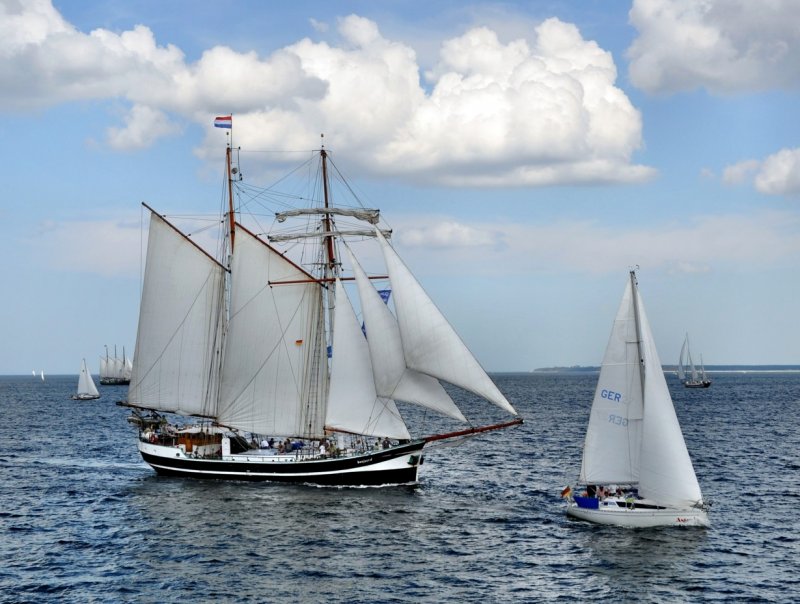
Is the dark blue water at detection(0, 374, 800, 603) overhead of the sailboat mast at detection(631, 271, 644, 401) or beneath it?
beneath

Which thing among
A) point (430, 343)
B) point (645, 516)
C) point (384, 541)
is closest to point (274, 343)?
point (430, 343)

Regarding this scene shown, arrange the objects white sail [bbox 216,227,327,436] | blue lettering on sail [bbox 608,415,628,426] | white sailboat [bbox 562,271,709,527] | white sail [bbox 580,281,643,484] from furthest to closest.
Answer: white sail [bbox 216,227,327,436] < blue lettering on sail [bbox 608,415,628,426] < white sail [bbox 580,281,643,484] < white sailboat [bbox 562,271,709,527]

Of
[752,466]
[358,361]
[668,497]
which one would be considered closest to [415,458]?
[358,361]

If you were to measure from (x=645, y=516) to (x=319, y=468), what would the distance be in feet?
81.1

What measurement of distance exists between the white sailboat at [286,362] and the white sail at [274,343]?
2.9 inches

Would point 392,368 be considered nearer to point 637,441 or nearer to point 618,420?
point 618,420

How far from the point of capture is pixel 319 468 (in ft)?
219

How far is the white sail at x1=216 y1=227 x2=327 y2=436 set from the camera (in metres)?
69.9

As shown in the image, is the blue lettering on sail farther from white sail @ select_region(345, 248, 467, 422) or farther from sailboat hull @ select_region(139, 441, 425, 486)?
sailboat hull @ select_region(139, 441, 425, 486)

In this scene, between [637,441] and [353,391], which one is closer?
[637,441]

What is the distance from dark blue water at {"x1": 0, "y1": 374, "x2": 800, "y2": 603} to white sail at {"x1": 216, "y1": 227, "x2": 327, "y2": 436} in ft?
18.6

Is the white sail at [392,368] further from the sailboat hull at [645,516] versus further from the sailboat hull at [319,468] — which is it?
the sailboat hull at [645,516]

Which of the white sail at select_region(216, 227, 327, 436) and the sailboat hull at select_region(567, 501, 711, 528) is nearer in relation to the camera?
the sailboat hull at select_region(567, 501, 711, 528)

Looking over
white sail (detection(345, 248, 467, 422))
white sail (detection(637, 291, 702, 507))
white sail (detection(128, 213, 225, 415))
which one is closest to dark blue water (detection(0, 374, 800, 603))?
white sail (detection(637, 291, 702, 507))
